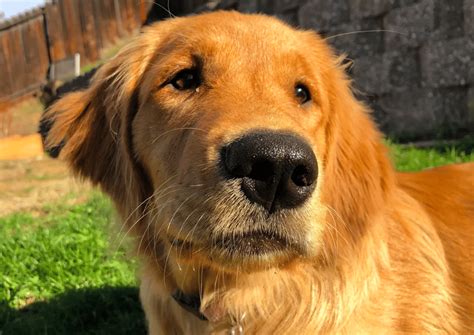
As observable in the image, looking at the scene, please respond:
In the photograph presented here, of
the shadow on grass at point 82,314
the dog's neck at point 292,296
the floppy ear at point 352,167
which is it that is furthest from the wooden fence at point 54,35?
the dog's neck at point 292,296

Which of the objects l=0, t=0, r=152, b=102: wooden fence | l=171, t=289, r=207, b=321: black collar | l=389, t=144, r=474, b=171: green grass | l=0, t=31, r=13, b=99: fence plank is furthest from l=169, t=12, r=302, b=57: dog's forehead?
l=0, t=31, r=13, b=99: fence plank

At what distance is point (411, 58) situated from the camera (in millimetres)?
8211

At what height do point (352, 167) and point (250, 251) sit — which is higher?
point (250, 251)

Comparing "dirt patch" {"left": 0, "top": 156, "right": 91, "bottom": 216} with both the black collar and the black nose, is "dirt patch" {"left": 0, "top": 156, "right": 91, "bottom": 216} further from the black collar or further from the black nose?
the black nose

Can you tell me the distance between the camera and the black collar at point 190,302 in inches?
117

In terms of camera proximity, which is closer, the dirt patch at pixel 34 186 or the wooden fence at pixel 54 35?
the dirt patch at pixel 34 186

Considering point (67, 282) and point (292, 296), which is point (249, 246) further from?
point (67, 282)

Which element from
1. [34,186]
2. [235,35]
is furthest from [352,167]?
[34,186]

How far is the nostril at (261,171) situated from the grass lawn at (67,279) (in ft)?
4.73

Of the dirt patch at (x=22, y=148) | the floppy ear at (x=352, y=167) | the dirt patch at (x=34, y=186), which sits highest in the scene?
the floppy ear at (x=352, y=167)

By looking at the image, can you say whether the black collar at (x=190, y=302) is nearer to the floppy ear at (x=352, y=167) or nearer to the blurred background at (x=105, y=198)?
the blurred background at (x=105, y=198)

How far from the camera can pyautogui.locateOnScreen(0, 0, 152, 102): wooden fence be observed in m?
15.0

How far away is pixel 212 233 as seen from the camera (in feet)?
7.46

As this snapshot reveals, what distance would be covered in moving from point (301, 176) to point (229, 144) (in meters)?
0.28
